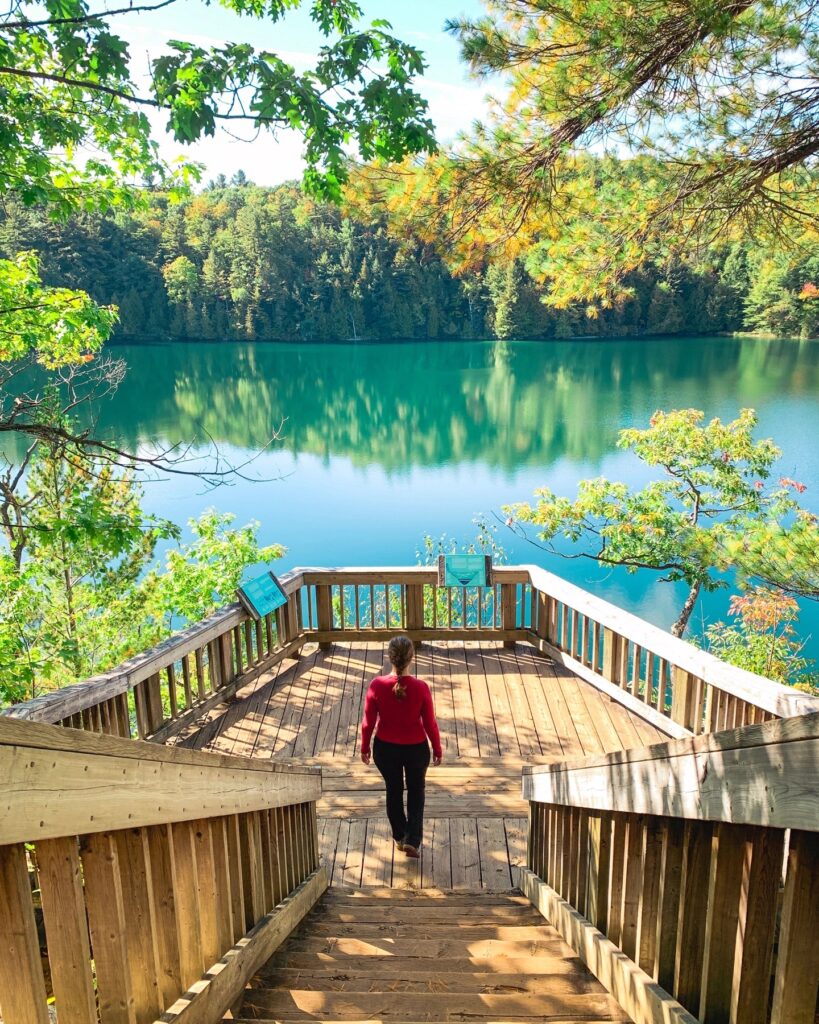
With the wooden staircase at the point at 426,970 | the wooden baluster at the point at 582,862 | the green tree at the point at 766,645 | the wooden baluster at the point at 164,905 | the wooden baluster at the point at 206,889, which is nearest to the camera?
the wooden baluster at the point at 164,905

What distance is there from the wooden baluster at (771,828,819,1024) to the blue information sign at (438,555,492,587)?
18.1 feet

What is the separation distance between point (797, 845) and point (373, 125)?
395 cm

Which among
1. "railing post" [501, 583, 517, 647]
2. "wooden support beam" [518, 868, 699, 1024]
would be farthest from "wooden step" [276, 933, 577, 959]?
"railing post" [501, 583, 517, 647]

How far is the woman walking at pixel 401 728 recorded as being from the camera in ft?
12.7

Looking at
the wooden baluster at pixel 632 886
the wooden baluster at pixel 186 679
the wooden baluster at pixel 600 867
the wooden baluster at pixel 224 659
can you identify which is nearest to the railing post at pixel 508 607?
the wooden baluster at pixel 224 659

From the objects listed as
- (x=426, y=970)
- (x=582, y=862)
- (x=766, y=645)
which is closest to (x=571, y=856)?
(x=582, y=862)

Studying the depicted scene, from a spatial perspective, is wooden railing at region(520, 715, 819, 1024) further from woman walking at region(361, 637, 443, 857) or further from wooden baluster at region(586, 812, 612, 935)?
woman walking at region(361, 637, 443, 857)

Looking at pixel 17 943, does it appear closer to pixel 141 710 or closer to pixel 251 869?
pixel 251 869

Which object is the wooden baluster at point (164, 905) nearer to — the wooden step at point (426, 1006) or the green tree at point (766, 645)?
the wooden step at point (426, 1006)

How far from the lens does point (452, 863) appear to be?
4.23m

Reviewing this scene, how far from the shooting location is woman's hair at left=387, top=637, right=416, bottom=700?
3.79 metres

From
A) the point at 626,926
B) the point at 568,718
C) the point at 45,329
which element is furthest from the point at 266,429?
the point at 626,926

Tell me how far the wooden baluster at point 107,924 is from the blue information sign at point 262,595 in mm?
4490

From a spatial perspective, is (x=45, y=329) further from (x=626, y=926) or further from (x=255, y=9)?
(x=626, y=926)
